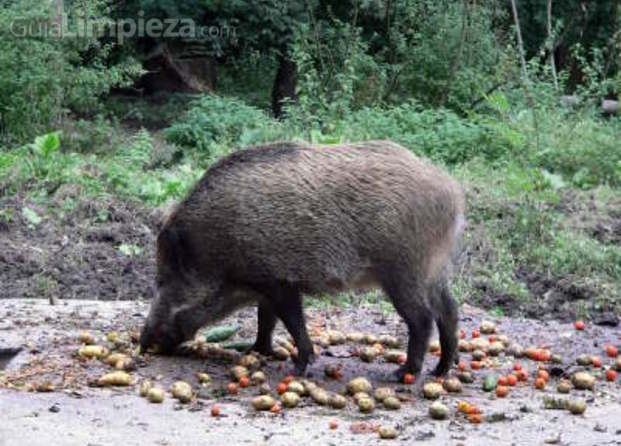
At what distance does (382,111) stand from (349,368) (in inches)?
296

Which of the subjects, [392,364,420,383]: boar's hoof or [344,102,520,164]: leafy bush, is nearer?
[392,364,420,383]: boar's hoof

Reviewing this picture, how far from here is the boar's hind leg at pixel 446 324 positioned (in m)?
6.70

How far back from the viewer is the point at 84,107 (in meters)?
14.7

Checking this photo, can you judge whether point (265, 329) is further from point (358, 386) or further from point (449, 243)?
point (449, 243)

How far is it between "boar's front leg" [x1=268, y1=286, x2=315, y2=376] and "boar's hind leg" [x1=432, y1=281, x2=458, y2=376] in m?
0.77

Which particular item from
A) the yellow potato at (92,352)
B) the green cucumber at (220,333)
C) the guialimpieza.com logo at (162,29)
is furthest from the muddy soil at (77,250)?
the guialimpieza.com logo at (162,29)

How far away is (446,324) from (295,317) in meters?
0.89

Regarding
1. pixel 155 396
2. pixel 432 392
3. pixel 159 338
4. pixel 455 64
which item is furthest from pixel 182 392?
pixel 455 64

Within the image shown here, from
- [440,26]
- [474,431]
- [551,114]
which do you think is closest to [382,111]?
[551,114]

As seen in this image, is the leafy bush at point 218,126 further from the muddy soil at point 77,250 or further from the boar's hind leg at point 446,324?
the boar's hind leg at point 446,324

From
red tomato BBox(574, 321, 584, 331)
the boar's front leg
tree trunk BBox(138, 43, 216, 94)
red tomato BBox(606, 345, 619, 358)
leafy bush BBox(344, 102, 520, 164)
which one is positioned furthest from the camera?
tree trunk BBox(138, 43, 216, 94)

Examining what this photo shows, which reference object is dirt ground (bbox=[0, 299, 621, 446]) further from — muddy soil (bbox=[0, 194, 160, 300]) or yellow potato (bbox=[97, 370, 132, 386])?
muddy soil (bbox=[0, 194, 160, 300])

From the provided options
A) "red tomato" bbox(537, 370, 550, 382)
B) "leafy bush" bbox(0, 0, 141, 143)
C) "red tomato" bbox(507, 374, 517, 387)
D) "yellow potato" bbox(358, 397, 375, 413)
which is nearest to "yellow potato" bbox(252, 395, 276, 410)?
"yellow potato" bbox(358, 397, 375, 413)

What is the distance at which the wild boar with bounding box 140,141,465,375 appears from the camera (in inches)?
253
